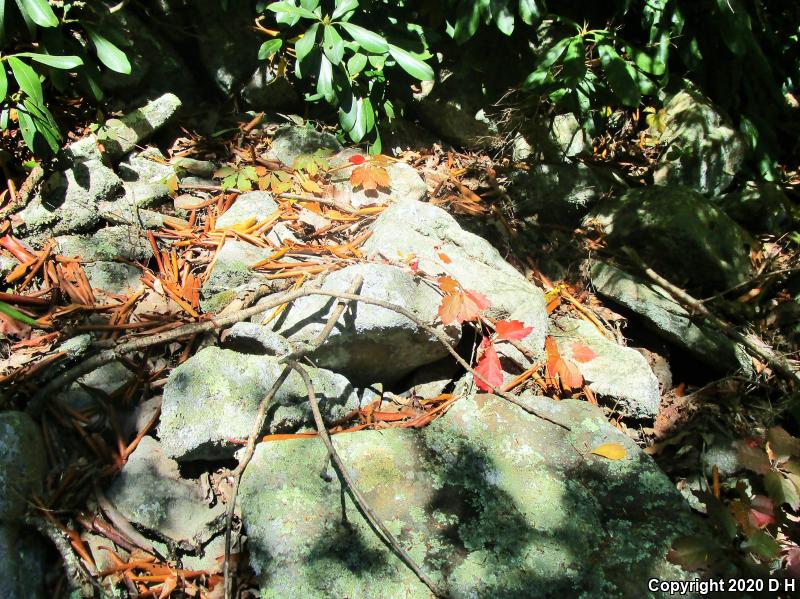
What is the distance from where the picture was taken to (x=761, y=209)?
3.49 meters

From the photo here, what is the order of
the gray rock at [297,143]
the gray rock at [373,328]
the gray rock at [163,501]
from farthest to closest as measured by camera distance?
the gray rock at [297,143]
the gray rock at [373,328]
the gray rock at [163,501]

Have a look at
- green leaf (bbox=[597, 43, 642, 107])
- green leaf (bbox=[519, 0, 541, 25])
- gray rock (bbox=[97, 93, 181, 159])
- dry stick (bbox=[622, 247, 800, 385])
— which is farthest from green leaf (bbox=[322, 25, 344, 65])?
dry stick (bbox=[622, 247, 800, 385])

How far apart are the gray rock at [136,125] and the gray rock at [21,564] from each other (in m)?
1.84

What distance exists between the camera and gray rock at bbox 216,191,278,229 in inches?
105

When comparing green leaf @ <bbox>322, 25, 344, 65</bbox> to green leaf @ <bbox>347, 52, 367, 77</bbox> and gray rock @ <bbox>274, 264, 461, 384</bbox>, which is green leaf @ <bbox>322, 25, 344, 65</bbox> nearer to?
green leaf @ <bbox>347, 52, 367, 77</bbox>

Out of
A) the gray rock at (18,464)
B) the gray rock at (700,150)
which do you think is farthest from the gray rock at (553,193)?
the gray rock at (18,464)

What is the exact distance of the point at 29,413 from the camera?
182cm

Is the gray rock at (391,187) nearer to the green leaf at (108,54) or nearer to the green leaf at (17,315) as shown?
the green leaf at (108,54)

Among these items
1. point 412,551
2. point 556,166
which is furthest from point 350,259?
point 556,166

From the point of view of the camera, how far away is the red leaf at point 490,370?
2.17 meters

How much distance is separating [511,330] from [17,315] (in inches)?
66.9

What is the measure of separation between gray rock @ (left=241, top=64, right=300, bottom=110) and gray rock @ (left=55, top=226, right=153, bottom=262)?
120cm

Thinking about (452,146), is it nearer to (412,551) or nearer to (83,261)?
(83,261)

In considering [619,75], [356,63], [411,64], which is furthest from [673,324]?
[356,63]
